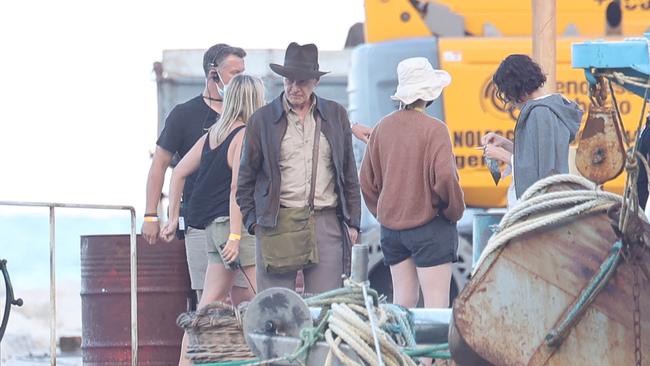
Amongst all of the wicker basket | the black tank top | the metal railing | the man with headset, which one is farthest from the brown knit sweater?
the metal railing

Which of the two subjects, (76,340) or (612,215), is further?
(76,340)

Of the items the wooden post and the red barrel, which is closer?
the red barrel

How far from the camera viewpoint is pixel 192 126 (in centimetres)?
930

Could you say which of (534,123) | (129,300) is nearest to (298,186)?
(534,123)

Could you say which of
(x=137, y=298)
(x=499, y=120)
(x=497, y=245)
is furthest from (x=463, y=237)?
(x=497, y=245)

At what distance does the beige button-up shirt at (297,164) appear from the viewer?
8234mm

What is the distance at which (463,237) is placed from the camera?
42.4ft

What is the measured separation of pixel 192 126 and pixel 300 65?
4.02 feet

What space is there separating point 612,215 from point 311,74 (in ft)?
10.5

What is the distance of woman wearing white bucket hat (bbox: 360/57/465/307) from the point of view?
319 inches

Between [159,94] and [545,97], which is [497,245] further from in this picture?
[159,94]

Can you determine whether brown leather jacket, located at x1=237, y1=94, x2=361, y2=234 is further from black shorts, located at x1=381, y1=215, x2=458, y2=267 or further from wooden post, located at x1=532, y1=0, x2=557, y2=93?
wooden post, located at x1=532, y1=0, x2=557, y2=93

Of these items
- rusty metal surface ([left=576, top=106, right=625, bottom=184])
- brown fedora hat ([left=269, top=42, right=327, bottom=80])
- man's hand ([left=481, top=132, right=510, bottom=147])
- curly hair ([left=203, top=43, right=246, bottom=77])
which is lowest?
rusty metal surface ([left=576, top=106, right=625, bottom=184])

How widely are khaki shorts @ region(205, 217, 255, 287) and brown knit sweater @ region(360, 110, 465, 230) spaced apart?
929 mm
